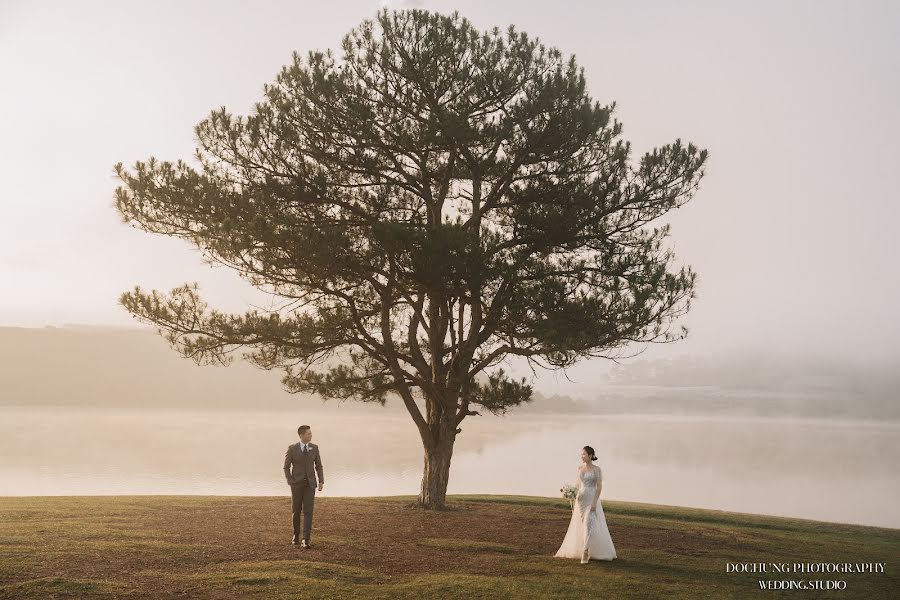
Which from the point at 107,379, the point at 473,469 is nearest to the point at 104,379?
the point at 107,379

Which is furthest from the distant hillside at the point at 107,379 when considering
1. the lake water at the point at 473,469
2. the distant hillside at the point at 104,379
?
the lake water at the point at 473,469

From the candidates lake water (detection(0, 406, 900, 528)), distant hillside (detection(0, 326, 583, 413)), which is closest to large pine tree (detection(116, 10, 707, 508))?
lake water (detection(0, 406, 900, 528))

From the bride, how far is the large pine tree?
469 centimetres

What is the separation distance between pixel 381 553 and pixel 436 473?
600 cm

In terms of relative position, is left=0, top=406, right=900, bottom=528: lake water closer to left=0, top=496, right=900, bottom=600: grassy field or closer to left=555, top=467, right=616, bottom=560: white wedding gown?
left=0, top=496, right=900, bottom=600: grassy field

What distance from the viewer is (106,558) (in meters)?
11.4

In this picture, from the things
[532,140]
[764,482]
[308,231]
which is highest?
[532,140]

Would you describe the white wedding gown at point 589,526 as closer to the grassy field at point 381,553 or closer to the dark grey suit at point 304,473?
the grassy field at point 381,553

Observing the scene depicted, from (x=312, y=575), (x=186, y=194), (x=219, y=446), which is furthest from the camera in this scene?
(x=219, y=446)

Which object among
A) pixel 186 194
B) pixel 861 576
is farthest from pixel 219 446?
pixel 861 576

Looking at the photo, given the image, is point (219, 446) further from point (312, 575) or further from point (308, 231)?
point (312, 575)

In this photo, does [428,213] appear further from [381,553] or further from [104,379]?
[104,379]

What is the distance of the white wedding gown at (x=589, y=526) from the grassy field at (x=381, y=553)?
0.75ft

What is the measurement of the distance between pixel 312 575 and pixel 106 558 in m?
3.34
